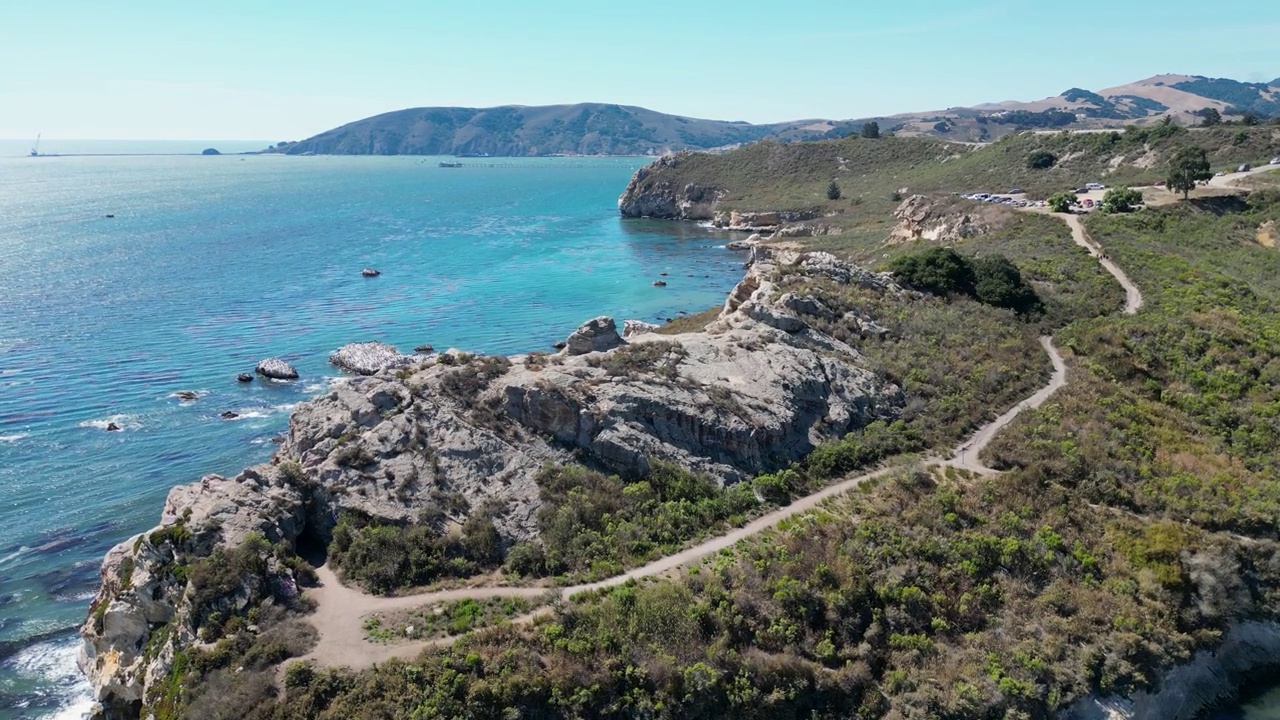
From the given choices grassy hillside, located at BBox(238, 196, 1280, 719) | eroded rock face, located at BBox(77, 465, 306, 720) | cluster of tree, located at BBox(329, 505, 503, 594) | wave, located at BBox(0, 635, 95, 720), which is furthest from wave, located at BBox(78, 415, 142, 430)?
Answer: grassy hillside, located at BBox(238, 196, 1280, 719)

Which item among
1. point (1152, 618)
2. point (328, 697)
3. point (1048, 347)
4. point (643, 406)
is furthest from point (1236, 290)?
point (328, 697)

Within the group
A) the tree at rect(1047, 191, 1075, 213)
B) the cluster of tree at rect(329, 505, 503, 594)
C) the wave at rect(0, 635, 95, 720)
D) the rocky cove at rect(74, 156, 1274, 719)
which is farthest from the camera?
the tree at rect(1047, 191, 1075, 213)

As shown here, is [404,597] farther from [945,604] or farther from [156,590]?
[945,604]

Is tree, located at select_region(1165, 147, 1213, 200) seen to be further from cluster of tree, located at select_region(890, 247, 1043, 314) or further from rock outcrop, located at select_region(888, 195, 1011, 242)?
cluster of tree, located at select_region(890, 247, 1043, 314)

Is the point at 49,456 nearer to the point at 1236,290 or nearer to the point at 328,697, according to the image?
the point at 328,697

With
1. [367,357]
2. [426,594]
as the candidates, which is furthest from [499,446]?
[367,357]
